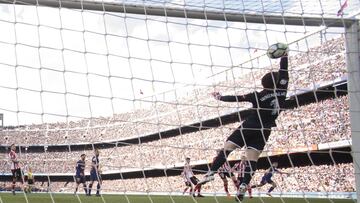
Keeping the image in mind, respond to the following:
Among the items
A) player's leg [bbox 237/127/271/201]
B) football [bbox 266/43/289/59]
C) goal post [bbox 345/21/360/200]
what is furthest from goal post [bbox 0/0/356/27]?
player's leg [bbox 237/127/271/201]

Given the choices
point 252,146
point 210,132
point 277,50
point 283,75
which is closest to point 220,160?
point 252,146

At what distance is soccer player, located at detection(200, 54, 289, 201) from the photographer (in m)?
5.06

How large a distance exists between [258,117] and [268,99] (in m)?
0.23

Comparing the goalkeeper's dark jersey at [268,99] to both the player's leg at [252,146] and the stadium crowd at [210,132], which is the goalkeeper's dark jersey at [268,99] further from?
the stadium crowd at [210,132]

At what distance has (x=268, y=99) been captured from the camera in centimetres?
514

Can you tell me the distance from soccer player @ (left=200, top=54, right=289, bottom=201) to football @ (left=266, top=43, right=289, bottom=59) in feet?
0.19

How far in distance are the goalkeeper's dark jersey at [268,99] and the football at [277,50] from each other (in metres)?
0.10

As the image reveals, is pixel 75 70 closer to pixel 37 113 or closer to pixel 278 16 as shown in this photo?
pixel 37 113

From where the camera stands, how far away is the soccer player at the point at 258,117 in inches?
199

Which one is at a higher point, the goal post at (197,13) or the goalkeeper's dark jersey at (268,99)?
the goal post at (197,13)

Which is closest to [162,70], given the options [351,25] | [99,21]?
[99,21]

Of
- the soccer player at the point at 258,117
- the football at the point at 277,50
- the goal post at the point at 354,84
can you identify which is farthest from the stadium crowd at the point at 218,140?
the goal post at the point at 354,84

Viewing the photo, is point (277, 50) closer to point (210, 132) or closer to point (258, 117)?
point (258, 117)

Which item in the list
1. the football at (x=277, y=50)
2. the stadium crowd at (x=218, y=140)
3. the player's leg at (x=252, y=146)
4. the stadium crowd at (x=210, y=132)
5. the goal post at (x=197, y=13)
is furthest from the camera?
the stadium crowd at (x=218, y=140)
